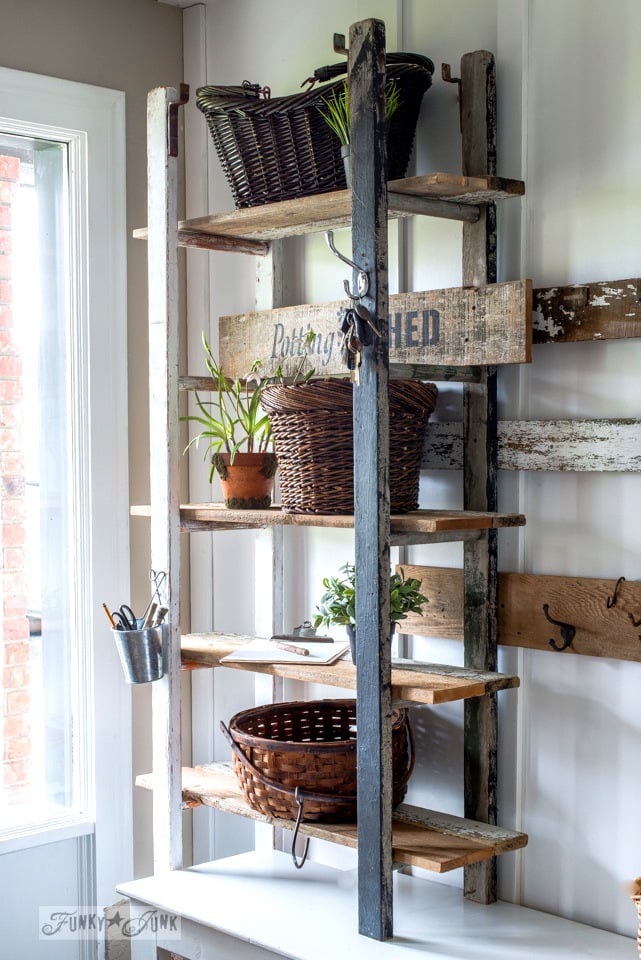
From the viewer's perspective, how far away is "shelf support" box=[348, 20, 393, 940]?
1938mm

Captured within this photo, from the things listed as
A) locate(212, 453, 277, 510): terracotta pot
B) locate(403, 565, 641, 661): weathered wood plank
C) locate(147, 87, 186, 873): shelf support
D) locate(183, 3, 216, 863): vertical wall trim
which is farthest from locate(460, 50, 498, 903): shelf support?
locate(183, 3, 216, 863): vertical wall trim

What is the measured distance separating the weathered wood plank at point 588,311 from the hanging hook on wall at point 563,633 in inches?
20.1

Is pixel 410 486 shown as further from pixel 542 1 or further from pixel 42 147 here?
pixel 42 147

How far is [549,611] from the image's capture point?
2.14 meters

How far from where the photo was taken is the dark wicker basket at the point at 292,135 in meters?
2.19

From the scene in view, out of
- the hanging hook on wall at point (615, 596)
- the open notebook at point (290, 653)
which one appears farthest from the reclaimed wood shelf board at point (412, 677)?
the hanging hook on wall at point (615, 596)

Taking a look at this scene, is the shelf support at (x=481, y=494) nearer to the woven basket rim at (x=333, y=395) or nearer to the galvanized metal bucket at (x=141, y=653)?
the woven basket rim at (x=333, y=395)

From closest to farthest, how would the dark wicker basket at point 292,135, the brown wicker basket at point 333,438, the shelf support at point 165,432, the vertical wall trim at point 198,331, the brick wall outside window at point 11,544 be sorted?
the brown wicker basket at point 333,438 < the dark wicker basket at point 292,135 < the shelf support at point 165,432 < the brick wall outside window at point 11,544 < the vertical wall trim at point 198,331

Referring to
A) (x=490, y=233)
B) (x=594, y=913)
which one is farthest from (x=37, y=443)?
(x=594, y=913)

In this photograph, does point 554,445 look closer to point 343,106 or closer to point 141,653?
point 343,106

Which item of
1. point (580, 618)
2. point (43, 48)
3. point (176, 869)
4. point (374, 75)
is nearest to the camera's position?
point (374, 75)

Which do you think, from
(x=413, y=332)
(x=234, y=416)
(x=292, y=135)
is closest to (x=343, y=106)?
(x=292, y=135)

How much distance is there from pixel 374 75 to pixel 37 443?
1.28 m

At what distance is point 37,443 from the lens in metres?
2.76
